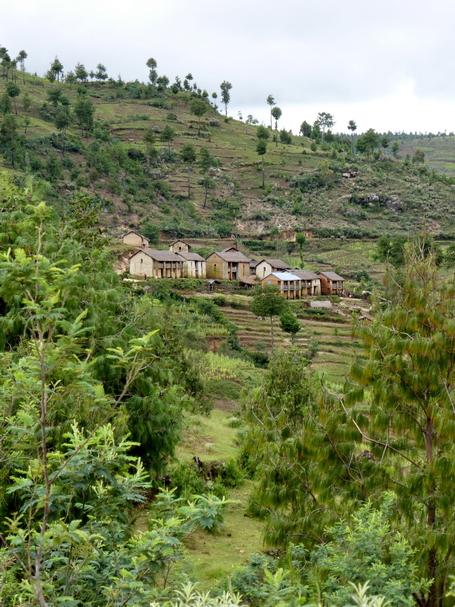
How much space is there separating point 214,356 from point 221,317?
914 centimetres

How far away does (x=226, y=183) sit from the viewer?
92750mm

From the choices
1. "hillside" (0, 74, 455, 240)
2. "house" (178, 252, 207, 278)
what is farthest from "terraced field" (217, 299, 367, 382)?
"hillside" (0, 74, 455, 240)

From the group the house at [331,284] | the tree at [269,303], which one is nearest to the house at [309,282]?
the house at [331,284]

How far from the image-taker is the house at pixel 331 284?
58594 mm

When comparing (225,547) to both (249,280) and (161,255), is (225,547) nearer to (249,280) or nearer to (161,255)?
(161,255)

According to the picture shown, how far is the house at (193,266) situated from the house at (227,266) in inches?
40.2

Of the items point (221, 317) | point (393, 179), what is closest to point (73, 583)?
point (221, 317)

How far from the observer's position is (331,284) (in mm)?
58656

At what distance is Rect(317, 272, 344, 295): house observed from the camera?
2307 inches

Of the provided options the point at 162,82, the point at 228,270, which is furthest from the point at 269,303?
the point at 162,82

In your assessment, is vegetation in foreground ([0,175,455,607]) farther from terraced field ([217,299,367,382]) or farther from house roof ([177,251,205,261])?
house roof ([177,251,205,261])

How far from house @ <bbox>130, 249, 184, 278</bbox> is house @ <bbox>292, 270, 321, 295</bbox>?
41.0ft

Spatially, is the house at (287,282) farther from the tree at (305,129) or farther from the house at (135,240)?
the tree at (305,129)

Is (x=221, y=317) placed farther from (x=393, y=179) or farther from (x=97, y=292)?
(x=393, y=179)
